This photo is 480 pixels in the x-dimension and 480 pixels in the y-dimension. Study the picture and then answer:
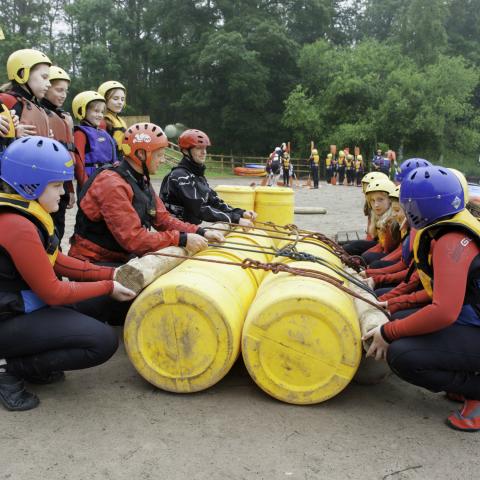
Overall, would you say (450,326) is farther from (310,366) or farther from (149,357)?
(149,357)

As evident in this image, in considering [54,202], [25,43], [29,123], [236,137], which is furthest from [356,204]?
[25,43]

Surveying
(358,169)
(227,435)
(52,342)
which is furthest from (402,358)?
(358,169)

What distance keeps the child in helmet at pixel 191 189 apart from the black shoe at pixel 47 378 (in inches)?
98.9

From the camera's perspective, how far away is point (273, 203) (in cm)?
791

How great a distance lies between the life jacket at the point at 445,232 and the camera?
306 cm

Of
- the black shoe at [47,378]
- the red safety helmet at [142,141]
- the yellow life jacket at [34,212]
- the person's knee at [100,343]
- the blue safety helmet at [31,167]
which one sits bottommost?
the black shoe at [47,378]

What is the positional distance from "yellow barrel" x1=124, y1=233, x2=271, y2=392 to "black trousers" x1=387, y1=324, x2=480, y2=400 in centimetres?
108

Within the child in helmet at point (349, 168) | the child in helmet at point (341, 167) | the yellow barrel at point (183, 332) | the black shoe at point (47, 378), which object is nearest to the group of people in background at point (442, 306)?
the yellow barrel at point (183, 332)

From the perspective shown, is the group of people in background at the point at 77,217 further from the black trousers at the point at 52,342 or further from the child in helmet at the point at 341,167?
the child in helmet at the point at 341,167

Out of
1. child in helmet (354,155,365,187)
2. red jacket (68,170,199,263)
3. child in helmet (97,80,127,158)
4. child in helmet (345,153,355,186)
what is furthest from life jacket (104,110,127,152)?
child in helmet (345,153,355,186)

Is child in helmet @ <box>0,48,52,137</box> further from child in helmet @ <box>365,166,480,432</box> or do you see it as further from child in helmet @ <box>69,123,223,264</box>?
child in helmet @ <box>365,166,480,432</box>

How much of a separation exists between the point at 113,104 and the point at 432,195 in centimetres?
489

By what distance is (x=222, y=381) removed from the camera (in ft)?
12.7

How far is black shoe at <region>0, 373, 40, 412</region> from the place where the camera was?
11.2 feet
